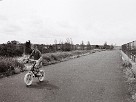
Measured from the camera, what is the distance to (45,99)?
6562 mm

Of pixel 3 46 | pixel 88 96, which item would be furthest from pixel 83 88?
pixel 3 46

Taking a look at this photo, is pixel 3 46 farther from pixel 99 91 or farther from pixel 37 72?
pixel 99 91

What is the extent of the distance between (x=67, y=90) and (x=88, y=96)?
115 cm

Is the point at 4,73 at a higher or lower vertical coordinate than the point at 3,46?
lower

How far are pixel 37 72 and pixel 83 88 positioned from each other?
2.48 metres

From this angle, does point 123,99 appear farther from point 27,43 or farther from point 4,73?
point 27,43

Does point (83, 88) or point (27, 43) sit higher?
point (27, 43)

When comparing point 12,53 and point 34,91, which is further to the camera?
point 12,53

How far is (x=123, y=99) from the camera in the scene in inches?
268

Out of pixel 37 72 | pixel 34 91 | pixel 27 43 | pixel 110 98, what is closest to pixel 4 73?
pixel 37 72

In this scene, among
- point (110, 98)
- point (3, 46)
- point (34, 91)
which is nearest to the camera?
point (110, 98)

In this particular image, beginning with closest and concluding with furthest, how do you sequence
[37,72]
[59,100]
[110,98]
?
[59,100] → [110,98] → [37,72]

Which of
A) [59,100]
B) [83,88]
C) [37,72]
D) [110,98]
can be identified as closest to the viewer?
[59,100]

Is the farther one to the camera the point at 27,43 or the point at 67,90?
the point at 27,43
